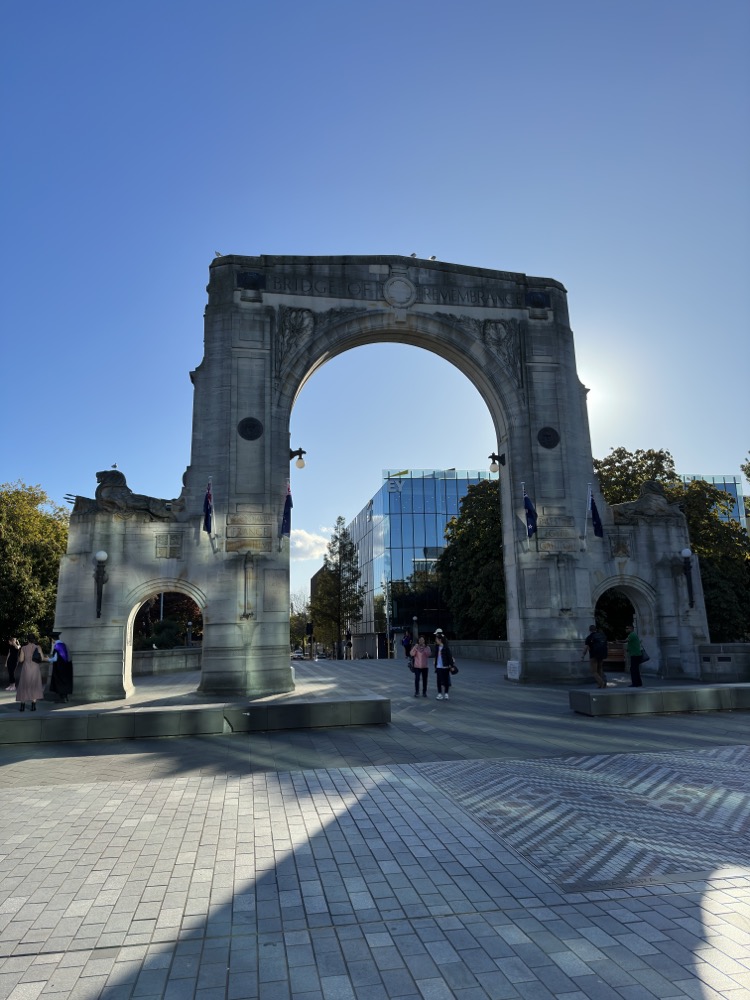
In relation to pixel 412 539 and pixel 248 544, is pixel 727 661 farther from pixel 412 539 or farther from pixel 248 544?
pixel 412 539

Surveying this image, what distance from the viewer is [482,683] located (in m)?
22.0

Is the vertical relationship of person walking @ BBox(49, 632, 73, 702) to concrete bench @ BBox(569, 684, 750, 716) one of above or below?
above

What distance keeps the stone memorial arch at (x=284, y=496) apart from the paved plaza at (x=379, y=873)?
8750mm

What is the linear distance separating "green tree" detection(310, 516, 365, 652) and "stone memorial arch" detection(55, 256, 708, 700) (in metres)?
28.5

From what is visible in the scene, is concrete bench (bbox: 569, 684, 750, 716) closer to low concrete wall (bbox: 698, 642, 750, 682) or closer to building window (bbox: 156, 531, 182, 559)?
low concrete wall (bbox: 698, 642, 750, 682)

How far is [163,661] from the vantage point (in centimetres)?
2933

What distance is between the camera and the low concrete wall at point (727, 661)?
20141 mm

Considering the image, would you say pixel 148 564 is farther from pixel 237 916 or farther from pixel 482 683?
pixel 237 916

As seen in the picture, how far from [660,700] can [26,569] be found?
2319 centimetres

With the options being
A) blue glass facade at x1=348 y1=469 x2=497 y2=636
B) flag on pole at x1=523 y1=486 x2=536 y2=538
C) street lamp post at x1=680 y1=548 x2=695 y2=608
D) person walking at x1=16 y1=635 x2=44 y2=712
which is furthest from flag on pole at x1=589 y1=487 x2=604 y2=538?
blue glass facade at x1=348 y1=469 x2=497 y2=636

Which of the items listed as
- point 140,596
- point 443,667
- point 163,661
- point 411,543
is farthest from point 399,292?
point 411,543

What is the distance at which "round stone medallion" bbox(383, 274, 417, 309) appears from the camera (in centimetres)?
2317

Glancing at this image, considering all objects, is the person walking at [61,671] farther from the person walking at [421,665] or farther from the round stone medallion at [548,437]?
the round stone medallion at [548,437]

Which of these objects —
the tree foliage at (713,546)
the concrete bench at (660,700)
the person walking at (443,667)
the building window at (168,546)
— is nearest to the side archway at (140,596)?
the building window at (168,546)
